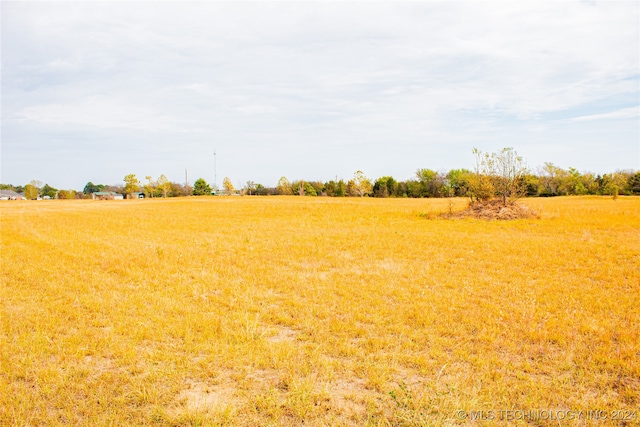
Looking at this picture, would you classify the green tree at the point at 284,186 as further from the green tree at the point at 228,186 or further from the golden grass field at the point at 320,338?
the golden grass field at the point at 320,338

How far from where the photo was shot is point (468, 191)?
25.8 metres

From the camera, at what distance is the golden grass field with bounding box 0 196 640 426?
12.7ft

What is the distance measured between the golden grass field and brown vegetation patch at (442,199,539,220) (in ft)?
36.0

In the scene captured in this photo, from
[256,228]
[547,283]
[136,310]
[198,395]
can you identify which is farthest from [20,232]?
[547,283]

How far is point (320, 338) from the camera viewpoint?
5.57m

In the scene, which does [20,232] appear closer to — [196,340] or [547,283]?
[196,340]

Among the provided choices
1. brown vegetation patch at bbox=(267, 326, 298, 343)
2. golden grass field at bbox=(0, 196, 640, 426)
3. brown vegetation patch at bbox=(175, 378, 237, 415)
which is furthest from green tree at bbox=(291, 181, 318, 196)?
brown vegetation patch at bbox=(175, 378, 237, 415)

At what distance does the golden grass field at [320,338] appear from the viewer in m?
3.86

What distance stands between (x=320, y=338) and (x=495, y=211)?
2079cm

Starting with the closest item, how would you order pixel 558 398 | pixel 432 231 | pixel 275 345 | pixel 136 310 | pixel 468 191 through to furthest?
pixel 558 398, pixel 275 345, pixel 136 310, pixel 432 231, pixel 468 191

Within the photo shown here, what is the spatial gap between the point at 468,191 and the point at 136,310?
23853 millimetres

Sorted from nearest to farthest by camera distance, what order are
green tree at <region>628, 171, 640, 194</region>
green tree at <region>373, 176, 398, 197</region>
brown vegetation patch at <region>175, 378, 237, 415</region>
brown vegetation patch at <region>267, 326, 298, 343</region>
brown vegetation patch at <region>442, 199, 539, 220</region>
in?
1. brown vegetation patch at <region>175, 378, 237, 415</region>
2. brown vegetation patch at <region>267, 326, 298, 343</region>
3. brown vegetation patch at <region>442, 199, 539, 220</region>
4. green tree at <region>628, 171, 640, 194</region>
5. green tree at <region>373, 176, 398, 197</region>

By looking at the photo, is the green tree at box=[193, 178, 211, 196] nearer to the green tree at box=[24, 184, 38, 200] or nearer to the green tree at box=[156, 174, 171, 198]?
the green tree at box=[156, 174, 171, 198]

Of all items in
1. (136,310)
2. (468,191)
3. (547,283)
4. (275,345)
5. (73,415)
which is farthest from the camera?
(468,191)
